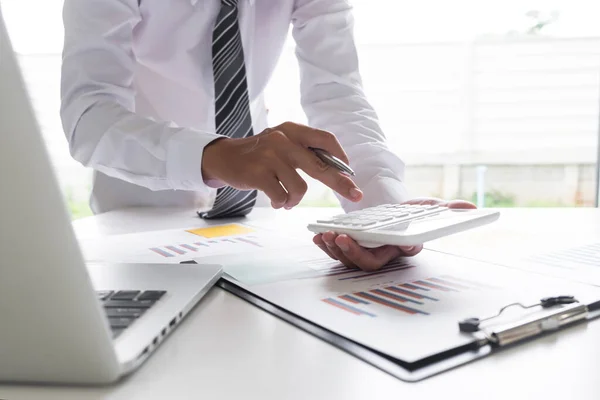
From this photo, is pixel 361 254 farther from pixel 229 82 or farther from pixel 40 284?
pixel 229 82

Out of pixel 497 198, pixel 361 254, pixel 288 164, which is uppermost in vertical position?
pixel 288 164

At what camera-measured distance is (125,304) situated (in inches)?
18.6

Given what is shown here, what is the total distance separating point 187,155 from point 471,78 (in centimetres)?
219

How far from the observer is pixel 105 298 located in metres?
0.48

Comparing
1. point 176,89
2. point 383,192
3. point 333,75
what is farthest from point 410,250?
point 176,89

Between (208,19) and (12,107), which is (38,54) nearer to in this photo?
(208,19)

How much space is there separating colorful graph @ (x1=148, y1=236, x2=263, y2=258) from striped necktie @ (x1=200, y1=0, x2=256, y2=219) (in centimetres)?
19

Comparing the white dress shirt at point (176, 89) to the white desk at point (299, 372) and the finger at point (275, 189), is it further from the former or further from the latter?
the white desk at point (299, 372)

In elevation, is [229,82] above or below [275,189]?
above

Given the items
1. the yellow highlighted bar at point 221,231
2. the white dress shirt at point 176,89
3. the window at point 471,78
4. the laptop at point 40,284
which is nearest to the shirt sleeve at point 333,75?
the white dress shirt at point 176,89

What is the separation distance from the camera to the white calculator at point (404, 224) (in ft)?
1.95

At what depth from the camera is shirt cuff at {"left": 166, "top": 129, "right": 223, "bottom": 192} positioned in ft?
2.76

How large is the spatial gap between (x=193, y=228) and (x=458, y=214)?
20.8 inches

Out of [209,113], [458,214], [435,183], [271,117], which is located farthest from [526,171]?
[458,214]
